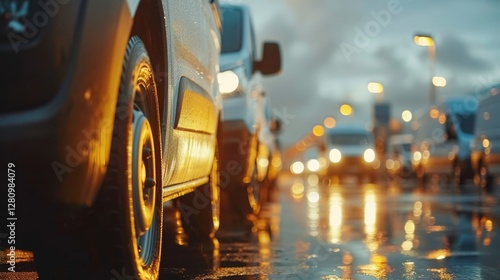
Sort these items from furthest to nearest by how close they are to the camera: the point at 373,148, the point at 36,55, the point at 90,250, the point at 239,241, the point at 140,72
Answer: the point at 373,148, the point at 239,241, the point at 140,72, the point at 90,250, the point at 36,55

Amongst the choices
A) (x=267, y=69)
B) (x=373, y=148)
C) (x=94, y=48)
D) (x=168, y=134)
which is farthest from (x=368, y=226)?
(x=373, y=148)

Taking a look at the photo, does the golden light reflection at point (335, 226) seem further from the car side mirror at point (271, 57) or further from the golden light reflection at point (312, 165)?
the golden light reflection at point (312, 165)

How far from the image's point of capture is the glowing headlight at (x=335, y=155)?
43469 mm

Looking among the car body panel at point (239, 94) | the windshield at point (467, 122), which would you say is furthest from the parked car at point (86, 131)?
the windshield at point (467, 122)

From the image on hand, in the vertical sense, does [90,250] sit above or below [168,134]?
below

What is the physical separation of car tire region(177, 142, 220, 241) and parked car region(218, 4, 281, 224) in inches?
42.7

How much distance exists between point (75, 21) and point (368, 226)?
858 centimetres

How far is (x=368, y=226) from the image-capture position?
447 inches

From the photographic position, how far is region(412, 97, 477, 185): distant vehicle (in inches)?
1273

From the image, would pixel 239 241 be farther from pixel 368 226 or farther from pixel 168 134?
pixel 168 134

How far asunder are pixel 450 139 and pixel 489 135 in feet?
30.5

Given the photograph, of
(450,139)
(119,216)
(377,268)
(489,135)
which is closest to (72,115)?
(119,216)

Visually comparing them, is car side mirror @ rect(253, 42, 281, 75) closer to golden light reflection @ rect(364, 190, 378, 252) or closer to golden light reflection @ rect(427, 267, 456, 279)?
golden light reflection @ rect(364, 190, 378, 252)

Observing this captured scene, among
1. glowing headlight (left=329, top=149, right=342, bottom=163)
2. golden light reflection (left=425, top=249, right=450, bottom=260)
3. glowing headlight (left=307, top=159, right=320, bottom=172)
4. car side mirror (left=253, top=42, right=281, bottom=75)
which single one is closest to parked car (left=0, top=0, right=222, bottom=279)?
golden light reflection (left=425, top=249, right=450, bottom=260)
